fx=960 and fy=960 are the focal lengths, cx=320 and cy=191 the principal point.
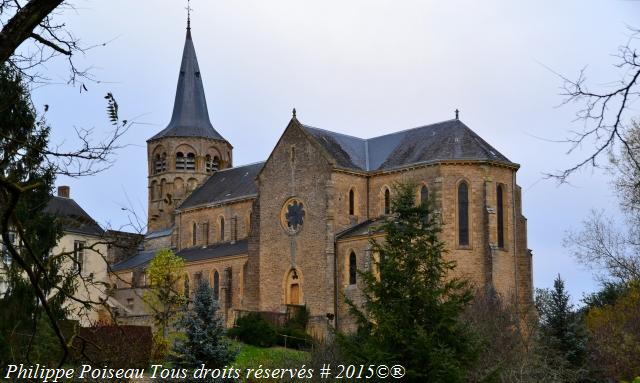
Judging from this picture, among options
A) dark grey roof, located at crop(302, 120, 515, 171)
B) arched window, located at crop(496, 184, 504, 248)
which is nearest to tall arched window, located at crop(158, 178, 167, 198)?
dark grey roof, located at crop(302, 120, 515, 171)

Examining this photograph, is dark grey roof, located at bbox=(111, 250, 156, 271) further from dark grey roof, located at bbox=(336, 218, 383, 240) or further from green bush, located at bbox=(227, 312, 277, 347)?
green bush, located at bbox=(227, 312, 277, 347)

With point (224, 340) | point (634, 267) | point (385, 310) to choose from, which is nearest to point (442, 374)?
point (385, 310)

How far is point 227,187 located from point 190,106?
12.0 metres

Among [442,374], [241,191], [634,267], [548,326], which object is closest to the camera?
[442,374]

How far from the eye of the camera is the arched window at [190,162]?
7250 cm

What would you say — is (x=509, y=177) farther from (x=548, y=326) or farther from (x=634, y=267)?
(x=634, y=267)

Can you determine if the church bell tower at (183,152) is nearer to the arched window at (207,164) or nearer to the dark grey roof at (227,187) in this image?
the arched window at (207,164)

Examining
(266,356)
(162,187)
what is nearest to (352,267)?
(266,356)

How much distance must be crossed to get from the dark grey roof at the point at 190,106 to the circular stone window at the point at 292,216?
21632mm

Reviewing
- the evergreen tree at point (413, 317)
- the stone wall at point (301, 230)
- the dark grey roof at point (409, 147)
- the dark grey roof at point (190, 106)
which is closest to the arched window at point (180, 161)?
the dark grey roof at point (190, 106)

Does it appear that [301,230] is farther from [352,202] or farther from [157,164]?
[157,164]

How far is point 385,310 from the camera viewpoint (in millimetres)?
24219

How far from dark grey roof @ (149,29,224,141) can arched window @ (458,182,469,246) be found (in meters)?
29.2

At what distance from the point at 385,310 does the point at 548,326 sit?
15.3 metres
